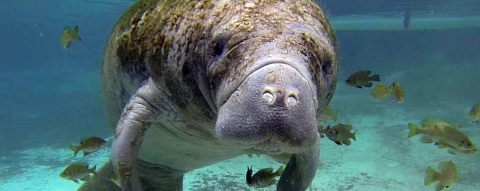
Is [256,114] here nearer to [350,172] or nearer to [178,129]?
[178,129]

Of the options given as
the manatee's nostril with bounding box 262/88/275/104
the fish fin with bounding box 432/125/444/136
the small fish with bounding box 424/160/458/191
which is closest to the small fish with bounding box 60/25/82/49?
the fish fin with bounding box 432/125/444/136

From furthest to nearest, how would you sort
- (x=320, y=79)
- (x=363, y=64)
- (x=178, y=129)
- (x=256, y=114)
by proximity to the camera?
(x=363, y=64) < (x=178, y=129) < (x=320, y=79) < (x=256, y=114)

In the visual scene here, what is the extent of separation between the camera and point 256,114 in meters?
1.91

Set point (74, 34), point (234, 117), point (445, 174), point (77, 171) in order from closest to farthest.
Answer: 1. point (234, 117)
2. point (445, 174)
3. point (77, 171)
4. point (74, 34)

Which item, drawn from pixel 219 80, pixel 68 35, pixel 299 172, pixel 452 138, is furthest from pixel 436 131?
pixel 68 35

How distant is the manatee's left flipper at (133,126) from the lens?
10.1ft

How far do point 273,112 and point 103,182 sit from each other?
144 inches

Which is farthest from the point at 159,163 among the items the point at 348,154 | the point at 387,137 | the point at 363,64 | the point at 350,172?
the point at 363,64

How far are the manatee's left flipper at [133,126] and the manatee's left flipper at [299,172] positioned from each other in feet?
4.38

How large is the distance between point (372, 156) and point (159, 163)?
6910 mm

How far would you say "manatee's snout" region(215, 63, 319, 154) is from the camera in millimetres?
1888

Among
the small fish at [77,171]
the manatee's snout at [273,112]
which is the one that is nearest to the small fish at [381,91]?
the small fish at [77,171]

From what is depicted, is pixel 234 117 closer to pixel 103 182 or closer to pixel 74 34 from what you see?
pixel 103 182

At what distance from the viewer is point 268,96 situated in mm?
1896
